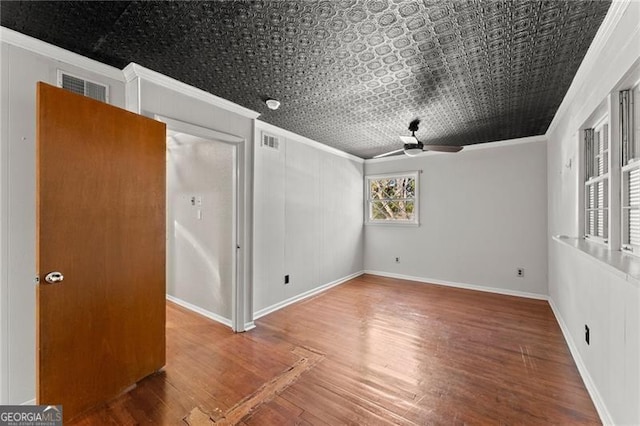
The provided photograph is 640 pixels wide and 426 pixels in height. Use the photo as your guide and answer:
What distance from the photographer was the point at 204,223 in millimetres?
3465

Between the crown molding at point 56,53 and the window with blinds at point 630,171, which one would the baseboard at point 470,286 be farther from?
the crown molding at point 56,53

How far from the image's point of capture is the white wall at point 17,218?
1665 mm

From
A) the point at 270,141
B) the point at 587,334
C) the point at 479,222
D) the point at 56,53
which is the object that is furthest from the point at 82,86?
the point at 479,222

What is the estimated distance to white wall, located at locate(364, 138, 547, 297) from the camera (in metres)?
4.07

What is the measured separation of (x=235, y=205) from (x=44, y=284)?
1642 mm

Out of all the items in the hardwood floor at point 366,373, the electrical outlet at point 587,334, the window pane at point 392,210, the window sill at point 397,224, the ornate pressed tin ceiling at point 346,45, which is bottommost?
the hardwood floor at point 366,373

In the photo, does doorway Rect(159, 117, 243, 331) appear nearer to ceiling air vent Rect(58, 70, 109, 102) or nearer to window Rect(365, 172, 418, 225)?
ceiling air vent Rect(58, 70, 109, 102)

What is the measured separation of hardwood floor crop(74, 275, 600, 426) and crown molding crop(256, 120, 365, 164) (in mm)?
2439

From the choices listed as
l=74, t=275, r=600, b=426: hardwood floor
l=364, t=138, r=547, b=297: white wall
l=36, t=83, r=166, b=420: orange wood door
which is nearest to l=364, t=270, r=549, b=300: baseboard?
l=364, t=138, r=547, b=297: white wall

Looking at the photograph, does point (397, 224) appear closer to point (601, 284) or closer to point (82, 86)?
point (601, 284)

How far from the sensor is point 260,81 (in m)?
2.36

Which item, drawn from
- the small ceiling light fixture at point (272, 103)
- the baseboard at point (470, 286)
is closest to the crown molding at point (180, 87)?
the small ceiling light fixture at point (272, 103)

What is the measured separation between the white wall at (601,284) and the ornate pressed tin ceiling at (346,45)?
0.44ft

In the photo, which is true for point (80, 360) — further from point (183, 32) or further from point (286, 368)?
point (183, 32)
